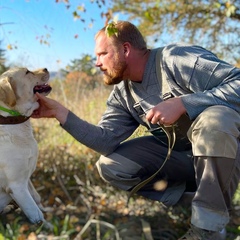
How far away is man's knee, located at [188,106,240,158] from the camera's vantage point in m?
2.15

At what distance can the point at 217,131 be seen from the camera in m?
2.16

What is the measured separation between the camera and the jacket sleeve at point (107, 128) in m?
2.84

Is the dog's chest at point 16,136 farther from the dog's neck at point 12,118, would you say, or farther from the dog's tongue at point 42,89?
the dog's tongue at point 42,89

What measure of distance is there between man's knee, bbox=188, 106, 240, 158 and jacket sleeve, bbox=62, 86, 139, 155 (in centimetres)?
88

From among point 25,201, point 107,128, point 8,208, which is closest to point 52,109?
point 107,128

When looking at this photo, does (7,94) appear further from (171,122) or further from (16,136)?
(171,122)

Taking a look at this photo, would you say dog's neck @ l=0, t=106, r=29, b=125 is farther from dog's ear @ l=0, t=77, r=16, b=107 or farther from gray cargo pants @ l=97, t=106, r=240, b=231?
gray cargo pants @ l=97, t=106, r=240, b=231

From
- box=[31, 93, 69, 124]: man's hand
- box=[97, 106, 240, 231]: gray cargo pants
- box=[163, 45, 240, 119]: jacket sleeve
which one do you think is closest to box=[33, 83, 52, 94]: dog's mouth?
box=[31, 93, 69, 124]: man's hand

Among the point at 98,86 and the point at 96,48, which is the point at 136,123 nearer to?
the point at 96,48

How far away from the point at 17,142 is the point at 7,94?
354mm

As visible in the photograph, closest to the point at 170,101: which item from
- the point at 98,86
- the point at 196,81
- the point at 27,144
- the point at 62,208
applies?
the point at 196,81

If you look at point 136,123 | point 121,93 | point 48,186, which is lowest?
point 48,186

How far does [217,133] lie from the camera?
2156mm

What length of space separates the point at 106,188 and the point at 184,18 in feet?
17.5
